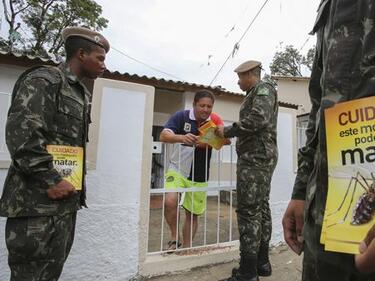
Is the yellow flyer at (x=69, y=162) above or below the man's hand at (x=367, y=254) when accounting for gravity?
above

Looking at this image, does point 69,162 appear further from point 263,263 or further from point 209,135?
point 263,263

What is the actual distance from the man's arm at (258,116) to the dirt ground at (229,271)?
1370 mm

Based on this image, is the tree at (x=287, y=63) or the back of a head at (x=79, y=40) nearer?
the back of a head at (x=79, y=40)

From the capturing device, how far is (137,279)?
2.86 metres

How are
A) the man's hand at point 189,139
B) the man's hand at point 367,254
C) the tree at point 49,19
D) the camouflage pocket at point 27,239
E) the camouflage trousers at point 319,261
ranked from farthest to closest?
1. the tree at point 49,19
2. the man's hand at point 189,139
3. the camouflage pocket at point 27,239
4. the camouflage trousers at point 319,261
5. the man's hand at point 367,254

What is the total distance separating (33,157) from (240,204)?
1829 millimetres

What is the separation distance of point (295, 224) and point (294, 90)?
54.6 feet

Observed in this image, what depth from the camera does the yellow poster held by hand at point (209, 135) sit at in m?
3.07

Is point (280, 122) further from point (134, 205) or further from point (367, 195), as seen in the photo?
point (367, 195)

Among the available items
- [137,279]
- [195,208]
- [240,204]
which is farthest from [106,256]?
[240,204]

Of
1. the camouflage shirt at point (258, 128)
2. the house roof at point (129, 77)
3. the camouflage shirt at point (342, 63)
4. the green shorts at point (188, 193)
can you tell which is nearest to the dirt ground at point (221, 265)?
the green shorts at point (188, 193)

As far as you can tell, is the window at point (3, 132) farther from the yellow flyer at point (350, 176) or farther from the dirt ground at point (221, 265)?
the yellow flyer at point (350, 176)

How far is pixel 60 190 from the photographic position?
1654mm

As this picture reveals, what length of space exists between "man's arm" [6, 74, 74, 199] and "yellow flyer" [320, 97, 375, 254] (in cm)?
131
